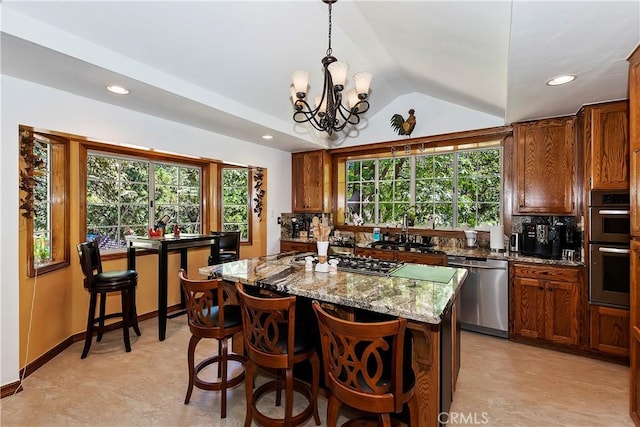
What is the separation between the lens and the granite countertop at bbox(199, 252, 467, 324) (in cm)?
161

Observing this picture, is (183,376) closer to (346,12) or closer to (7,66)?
(7,66)

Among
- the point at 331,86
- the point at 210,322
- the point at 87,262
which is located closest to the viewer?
the point at 210,322

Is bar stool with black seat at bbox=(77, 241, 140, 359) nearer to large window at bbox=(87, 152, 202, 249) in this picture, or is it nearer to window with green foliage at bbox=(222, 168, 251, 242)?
large window at bbox=(87, 152, 202, 249)

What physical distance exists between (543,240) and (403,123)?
2.21 m

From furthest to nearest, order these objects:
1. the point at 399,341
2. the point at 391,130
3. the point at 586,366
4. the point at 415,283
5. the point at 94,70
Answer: the point at 391,130
the point at 586,366
the point at 94,70
the point at 415,283
the point at 399,341

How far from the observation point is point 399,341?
1360 mm

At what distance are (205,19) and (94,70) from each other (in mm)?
896

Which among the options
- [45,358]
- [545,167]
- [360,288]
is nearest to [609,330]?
[545,167]

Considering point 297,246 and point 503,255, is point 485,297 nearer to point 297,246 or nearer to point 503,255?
point 503,255

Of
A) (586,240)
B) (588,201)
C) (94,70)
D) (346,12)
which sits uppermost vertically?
(346,12)

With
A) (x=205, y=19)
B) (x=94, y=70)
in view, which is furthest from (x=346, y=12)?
(x=94, y=70)

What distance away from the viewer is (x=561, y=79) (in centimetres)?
228

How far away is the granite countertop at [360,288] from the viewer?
1.61m

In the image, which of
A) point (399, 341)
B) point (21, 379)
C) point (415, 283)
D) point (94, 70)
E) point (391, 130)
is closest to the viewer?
point (399, 341)
